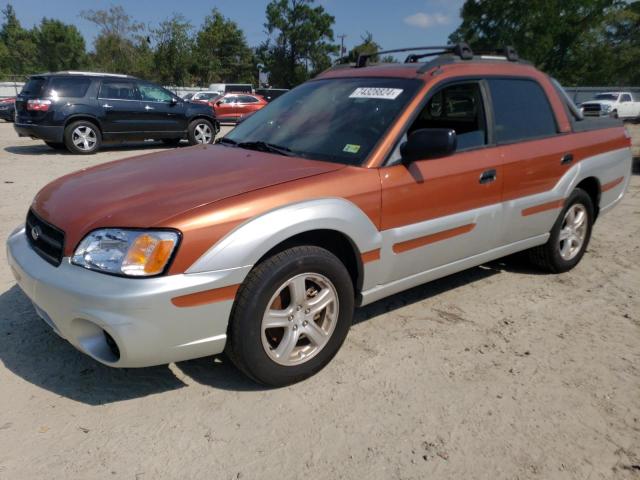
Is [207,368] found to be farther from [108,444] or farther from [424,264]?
[424,264]

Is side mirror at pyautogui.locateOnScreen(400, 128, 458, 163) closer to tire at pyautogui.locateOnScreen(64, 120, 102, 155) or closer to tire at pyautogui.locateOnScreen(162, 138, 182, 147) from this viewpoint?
tire at pyautogui.locateOnScreen(64, 120, 102, 155)

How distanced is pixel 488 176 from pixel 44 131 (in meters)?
10.5

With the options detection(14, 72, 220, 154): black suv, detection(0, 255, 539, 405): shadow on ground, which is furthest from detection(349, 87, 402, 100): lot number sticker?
detection(14, 72, 220, 154): black suv

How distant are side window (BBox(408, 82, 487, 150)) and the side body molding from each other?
3.23ft

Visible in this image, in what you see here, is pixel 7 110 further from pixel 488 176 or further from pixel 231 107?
pixel 488 176

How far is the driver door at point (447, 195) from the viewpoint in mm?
3152

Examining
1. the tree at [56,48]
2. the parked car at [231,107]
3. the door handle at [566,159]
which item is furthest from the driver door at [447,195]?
the tree at [56,48]

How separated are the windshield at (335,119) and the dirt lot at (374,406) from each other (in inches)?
47.5

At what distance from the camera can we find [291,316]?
9.19 ft

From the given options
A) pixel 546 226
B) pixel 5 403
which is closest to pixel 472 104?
pixel 546 226

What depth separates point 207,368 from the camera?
3021 mm

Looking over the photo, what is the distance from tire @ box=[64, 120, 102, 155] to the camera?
11.5 meters

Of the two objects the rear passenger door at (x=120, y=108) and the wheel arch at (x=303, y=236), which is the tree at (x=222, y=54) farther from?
the wheel arch at (x=303, y=236)

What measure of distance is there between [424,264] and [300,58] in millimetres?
57826
